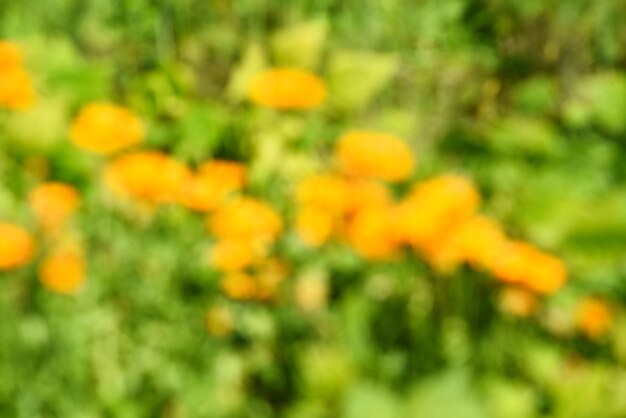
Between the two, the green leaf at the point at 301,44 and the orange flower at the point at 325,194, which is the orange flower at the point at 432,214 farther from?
the green leaf at the point at 301,44

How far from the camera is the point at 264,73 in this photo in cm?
157

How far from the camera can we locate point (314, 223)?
1444 mm

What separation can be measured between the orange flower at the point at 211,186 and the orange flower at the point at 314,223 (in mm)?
95

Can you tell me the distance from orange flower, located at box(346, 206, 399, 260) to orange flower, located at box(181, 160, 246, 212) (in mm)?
168

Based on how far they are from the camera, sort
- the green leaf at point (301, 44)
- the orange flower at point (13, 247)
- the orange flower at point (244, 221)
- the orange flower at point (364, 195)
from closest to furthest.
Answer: the orange flower at point (13, 247) → the orange flower at point (244, 221) → the orange flower at point (364, 195) → the green leaf at point (301, 44)

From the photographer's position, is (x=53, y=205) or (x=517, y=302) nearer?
(x=53, y=205)

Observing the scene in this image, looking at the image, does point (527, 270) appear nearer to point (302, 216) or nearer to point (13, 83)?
point (302, 216)

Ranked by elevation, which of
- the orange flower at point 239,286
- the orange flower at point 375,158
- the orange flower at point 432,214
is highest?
the orange flower at point 375,158

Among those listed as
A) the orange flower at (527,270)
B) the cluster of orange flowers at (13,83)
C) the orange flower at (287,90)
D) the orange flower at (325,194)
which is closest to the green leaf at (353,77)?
the orange flower at (287,90)

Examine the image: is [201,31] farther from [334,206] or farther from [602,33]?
[602,33]

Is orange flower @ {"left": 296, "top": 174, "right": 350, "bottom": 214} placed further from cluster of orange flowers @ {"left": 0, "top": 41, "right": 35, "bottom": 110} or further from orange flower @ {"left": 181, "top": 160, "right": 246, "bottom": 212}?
cluster of orange flowers @ {"left": 0, "top": 41, "right": 35, "bottom": 110}

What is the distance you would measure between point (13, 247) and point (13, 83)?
24 cm

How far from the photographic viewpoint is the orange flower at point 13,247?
4.12 ft

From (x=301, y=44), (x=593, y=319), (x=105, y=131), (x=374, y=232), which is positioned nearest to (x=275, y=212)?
(x=374, y=232)
